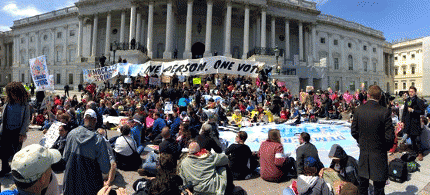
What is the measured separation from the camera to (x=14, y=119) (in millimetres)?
4969

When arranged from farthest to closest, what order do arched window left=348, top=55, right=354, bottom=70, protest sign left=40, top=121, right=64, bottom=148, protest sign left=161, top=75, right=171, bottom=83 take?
arched window left=348, top=55, right=354, bottom=70 < protest sign left=161, top=75, right=171, bottom=83 < protest sign left=40, top=121, right=64, bottom=148

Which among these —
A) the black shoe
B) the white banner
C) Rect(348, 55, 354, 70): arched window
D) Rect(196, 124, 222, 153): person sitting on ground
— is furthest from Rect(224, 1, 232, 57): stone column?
Rect(348, 55, 354, 70): arched window

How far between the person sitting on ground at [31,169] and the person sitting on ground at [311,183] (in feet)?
10.6

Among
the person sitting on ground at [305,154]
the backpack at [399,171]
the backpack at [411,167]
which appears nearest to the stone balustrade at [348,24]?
the backpack at [411,167]

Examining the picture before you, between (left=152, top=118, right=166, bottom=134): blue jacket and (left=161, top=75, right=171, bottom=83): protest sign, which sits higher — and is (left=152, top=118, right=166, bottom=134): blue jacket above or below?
below

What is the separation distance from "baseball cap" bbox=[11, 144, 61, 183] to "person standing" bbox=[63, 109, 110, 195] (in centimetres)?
137

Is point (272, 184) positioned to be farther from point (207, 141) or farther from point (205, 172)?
point (205, 172)

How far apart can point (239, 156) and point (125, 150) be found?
2.74 meters

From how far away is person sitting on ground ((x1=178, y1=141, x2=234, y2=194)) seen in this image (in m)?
4.39

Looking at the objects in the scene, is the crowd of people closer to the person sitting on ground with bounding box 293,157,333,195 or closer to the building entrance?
the person sitting on ground with bounding box 293,157,333,195

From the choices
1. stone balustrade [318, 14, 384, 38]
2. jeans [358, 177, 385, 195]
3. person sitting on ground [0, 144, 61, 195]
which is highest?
stone balustrade [318, 14, 384, 38]

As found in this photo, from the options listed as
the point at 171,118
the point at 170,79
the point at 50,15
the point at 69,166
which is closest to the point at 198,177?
the point at 69,166

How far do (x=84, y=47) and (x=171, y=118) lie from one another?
127 feet

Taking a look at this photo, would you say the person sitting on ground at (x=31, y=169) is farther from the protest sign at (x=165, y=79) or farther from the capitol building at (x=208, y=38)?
the capitol building at (x=208, y=38)
